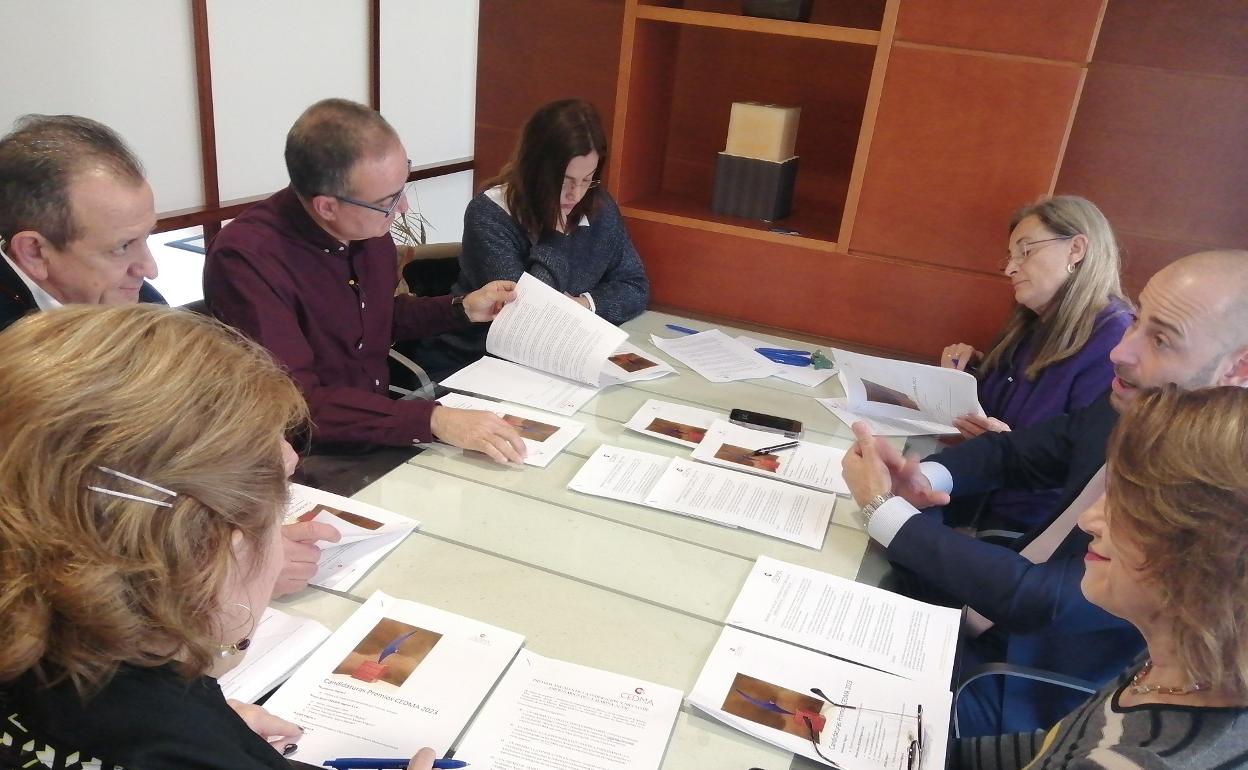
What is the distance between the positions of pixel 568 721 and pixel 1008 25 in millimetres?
2151

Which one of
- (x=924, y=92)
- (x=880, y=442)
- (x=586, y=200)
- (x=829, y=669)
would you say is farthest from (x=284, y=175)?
(x=829, y=669)

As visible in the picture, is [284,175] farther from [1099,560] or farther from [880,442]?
[1099,560]

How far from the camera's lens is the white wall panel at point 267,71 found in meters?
3.17

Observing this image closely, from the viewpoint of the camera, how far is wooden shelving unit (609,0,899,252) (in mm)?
2674

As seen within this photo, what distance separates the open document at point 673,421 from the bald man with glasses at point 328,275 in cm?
32

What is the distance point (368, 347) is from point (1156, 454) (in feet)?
5.71

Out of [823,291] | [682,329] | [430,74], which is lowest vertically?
[682,329]

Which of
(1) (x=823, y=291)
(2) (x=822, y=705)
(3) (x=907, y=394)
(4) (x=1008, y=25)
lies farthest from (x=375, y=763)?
(4) (x=1008, y=25)

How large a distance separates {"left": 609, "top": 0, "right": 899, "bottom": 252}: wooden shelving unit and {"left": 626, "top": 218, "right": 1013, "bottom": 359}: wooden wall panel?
0.18 ft

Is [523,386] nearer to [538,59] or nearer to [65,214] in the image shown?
[65,214]

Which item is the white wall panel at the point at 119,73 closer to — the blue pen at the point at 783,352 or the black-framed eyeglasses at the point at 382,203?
the black-framed eyeglasses at the point at 382,203

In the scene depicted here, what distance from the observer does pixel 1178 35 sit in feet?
8.34

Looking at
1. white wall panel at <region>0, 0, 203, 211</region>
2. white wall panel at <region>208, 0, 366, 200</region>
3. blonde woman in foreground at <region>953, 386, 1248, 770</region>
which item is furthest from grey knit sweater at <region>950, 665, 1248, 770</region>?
white wall panel at <region>208, 0, 366, 200</region>

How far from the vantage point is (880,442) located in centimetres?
167
